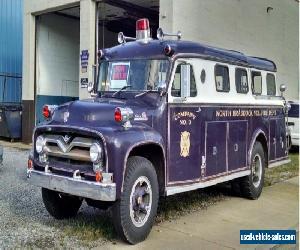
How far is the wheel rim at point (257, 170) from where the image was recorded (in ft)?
29.7

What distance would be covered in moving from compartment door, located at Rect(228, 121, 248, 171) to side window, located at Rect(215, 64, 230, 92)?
632 mm

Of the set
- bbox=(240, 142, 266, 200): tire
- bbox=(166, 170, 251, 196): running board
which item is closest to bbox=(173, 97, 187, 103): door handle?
bbox=(166, 170, 251, 196): running board

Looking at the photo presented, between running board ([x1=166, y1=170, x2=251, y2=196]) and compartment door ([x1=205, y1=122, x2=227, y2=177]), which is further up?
compartment door ([x1=205, y1=122, x2=227, y2=177])

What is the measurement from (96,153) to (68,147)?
1.74 feet

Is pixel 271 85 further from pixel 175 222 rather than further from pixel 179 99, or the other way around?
pixel 175 222

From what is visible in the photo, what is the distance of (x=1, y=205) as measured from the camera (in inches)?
297

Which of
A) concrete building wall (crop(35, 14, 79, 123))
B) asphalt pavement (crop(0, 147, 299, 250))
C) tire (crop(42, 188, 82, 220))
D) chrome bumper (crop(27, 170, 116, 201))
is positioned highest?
concrete building wall (crop(35, 14, 79, 123))

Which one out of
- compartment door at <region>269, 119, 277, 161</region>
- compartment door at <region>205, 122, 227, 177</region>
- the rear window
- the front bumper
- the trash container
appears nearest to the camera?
compartment door at <region>205, 122, 227, 177</region>

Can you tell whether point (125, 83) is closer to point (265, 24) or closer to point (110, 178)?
point (110, 178)

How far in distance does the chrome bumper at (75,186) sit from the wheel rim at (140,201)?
0.44m

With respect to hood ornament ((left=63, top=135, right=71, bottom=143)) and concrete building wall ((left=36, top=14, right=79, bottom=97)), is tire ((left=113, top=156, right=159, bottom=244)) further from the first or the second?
concrete building wall ((left=36, top=14, right=79, bottom=97))

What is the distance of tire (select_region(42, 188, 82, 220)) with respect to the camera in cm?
671

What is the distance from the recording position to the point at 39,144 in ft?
20.5

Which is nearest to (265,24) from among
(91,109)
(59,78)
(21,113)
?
(59,78)
